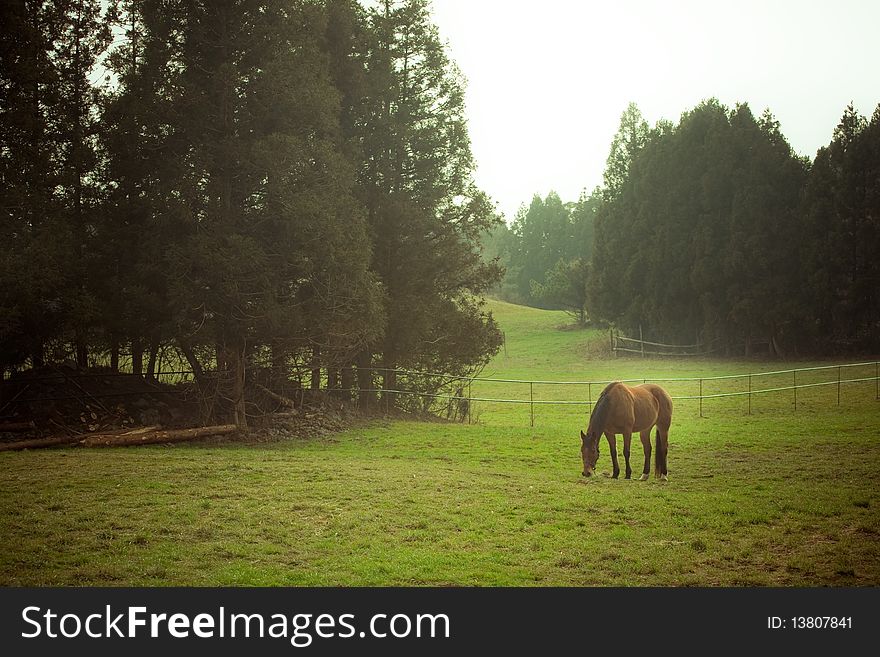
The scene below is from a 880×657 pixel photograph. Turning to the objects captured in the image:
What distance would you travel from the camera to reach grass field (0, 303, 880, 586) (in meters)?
7.85

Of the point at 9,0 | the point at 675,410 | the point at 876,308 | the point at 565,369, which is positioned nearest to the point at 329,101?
the point at 9,0

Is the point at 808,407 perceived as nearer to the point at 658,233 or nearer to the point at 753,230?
the point at 753,230

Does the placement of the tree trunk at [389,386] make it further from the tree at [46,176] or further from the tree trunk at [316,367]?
the tree at [46,176]

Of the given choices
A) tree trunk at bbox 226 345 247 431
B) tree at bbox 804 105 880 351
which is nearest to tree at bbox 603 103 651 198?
tree at bbox 804 105 880 351

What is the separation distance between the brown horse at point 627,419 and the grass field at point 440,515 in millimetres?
577

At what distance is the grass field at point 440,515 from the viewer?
785 centimetres

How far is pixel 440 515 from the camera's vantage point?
1024 cm

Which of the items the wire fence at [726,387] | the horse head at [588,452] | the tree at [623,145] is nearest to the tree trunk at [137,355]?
the wire fence at [726,387]

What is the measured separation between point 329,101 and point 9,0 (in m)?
7.92

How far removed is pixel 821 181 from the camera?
38.4m

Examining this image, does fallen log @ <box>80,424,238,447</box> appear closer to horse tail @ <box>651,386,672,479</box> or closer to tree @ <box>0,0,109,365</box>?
tree @ <box>0,0,109,365</box>

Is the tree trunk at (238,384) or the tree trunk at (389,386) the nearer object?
the tree trunk at (238,384)

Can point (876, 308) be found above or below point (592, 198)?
below

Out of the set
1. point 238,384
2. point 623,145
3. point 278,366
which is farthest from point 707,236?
point 238,384
